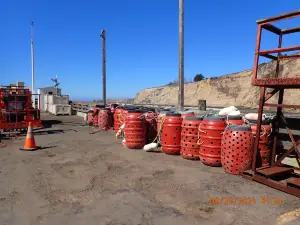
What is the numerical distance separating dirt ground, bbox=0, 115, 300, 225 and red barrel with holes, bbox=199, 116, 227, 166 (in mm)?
238

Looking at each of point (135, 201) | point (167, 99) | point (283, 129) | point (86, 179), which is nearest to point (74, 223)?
point (135, 201)

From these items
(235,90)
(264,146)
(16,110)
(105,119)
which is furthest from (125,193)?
(235,90)

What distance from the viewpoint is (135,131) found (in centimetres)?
859

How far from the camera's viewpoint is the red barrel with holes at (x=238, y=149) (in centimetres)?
558

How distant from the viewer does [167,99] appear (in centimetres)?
6047

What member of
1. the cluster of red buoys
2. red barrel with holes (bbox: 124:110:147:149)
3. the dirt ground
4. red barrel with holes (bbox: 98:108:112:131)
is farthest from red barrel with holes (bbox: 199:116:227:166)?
red barrel with holes (bbox: 98:108:112:131)

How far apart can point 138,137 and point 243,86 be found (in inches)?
1430

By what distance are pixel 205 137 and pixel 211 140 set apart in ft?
0.56

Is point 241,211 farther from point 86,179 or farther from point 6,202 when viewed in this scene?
point 6,202

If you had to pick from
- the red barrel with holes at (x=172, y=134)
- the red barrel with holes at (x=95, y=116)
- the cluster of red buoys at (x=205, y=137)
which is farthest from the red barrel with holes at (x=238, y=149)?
the red barrel with holes at (x=95, y=116)

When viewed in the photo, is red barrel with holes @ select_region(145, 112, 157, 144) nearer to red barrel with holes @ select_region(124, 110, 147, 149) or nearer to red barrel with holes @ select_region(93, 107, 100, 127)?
red barrel with holes @ select_region(124, 110, 147, 149)

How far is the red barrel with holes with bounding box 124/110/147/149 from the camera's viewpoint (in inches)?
338

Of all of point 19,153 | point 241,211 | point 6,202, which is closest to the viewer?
point 241,211

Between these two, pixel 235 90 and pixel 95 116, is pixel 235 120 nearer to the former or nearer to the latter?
pixel 95 116
